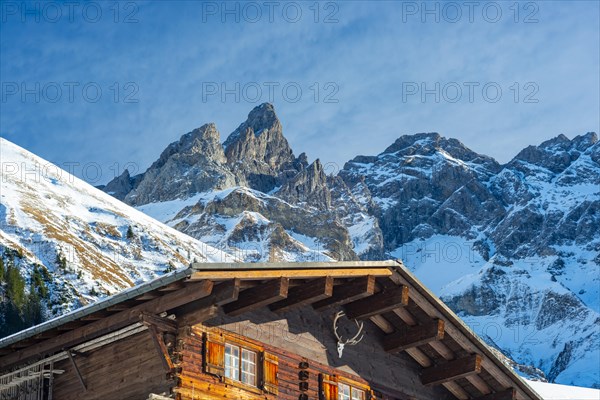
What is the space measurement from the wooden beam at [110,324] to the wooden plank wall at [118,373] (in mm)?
441

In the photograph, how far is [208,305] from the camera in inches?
754

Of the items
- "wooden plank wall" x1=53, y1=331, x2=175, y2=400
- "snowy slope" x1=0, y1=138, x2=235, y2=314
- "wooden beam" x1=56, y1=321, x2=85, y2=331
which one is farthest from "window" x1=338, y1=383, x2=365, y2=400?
"snowy slope" x1=0, y1=138, x2=235, y2=314

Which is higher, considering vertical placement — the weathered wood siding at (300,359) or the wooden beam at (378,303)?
the wooden beam at (378,303)

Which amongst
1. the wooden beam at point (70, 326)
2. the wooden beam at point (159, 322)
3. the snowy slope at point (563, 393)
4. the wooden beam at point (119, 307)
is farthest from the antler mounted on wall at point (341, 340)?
the snowy slope at point (563, 393)

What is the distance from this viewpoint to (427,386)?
84.1 ft

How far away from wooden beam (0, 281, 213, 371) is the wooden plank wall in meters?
0.44

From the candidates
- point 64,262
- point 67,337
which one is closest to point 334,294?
point 67,337

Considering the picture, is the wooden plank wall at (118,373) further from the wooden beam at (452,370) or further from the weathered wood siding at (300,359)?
the wooden beam at (452,370)

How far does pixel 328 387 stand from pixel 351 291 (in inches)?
82.4

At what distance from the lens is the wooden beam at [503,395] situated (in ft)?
84.8

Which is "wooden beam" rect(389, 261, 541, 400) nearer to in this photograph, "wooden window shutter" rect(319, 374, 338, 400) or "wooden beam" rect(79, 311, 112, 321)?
"wooden window shutter" rect(319, 374, 338, 400)

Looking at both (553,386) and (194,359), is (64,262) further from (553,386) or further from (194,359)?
(194,359)

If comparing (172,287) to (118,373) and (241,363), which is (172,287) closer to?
(118,373)

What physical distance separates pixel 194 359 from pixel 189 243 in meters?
151
